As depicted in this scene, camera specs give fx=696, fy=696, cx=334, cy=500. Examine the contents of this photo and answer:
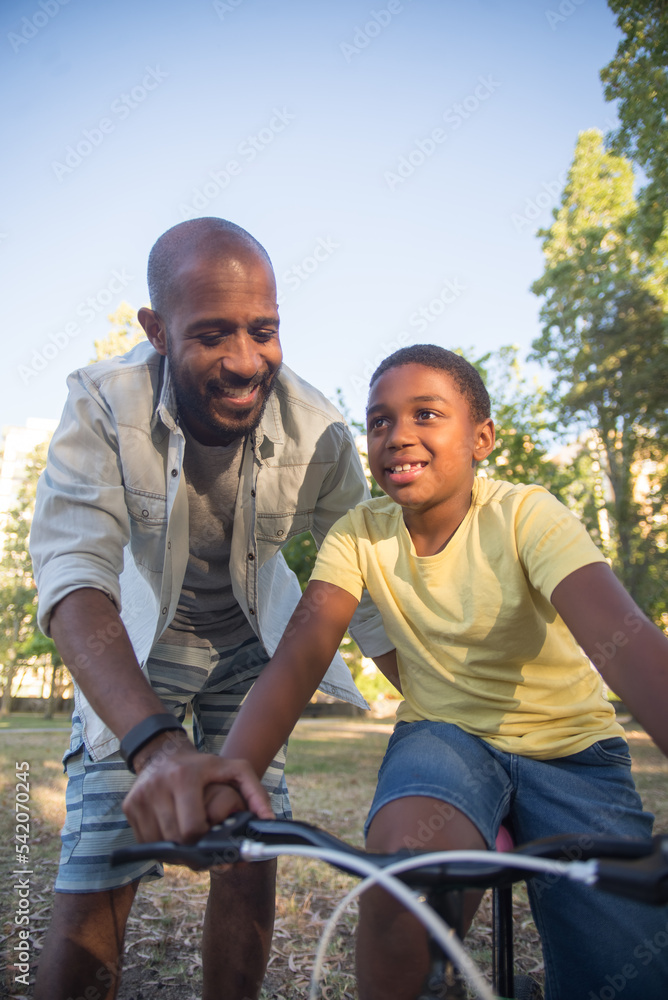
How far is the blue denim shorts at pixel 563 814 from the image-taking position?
5.11ft

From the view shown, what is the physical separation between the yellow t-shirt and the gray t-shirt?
822mm

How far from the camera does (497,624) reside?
195 cm

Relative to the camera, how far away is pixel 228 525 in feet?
9.55

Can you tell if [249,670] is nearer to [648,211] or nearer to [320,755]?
[320,755]

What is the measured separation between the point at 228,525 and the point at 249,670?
0.61 metres

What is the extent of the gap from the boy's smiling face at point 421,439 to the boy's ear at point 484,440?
49 millimetres

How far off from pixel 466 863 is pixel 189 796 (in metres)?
Answer: 0.52

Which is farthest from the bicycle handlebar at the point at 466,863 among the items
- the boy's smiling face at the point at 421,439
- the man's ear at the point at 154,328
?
the man's ear at the point at 154,328

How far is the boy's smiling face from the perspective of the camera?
2.15 m

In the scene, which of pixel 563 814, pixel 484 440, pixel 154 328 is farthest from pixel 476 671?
pixel 154 328

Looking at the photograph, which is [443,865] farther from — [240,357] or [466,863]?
[240,357]

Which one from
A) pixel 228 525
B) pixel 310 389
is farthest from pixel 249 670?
pixel 310 389

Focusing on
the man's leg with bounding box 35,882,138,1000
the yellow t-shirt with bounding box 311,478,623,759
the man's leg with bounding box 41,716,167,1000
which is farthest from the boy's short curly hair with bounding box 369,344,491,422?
the man's leg with bounding box 35,882,138,1000

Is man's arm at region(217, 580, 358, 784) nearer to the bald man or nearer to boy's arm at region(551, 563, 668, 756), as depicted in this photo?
the bald man
